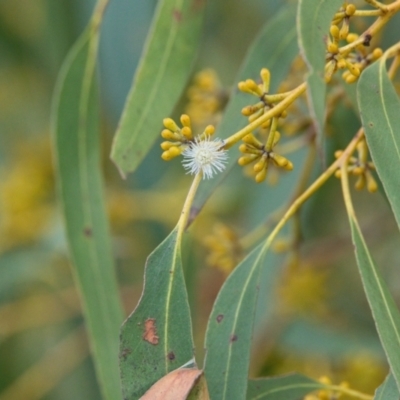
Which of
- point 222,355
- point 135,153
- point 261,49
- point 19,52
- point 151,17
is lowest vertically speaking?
point 222,355

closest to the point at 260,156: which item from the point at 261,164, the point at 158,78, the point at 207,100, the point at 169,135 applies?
the point at 261,164

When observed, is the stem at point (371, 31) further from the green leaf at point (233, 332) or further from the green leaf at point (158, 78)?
the green leaf at point (158, 78)

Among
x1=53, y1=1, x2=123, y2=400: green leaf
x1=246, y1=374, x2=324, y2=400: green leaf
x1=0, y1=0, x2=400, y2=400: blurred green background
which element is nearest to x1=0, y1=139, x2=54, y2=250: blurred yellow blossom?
x1=0, y1=0, x2=400, y2=400: blurred green background

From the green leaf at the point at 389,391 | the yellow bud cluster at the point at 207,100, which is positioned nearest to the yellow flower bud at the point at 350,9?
the green leaf at the point at 389,391

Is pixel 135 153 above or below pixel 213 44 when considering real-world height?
below

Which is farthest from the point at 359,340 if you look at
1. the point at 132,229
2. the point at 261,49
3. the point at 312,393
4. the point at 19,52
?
the point at 19,52

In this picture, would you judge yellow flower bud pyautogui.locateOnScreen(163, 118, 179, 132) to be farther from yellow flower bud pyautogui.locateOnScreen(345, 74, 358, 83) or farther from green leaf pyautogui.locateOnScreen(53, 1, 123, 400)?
green leaf pyautogui.locateOnScreen(53, 1, 123, 400)

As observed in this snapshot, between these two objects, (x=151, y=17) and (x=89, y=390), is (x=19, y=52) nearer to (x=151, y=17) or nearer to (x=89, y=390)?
(x=151, y=17)
